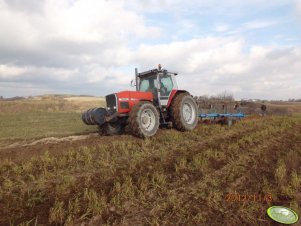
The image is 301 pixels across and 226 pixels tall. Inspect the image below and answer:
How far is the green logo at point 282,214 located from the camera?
3471mm

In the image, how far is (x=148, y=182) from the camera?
4.67 meters

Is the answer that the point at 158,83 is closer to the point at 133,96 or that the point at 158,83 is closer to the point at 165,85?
the point at 165,85

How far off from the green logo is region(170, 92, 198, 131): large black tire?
6160mm

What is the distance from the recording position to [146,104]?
8914mm

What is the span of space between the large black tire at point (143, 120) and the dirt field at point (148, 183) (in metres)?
0.83

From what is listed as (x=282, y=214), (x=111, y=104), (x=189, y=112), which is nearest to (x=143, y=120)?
(x=111, y=104)

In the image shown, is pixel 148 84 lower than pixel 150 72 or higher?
lower

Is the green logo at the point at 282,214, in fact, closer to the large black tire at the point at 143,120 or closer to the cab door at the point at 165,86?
the large black tire at the point at 143,120

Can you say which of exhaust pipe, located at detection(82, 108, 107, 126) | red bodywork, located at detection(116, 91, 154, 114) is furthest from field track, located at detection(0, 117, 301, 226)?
red bodywork, located at detection(116, 91, 154, 114)

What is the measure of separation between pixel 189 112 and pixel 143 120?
2481mm

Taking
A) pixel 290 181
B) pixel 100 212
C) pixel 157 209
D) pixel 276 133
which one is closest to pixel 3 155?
pixel 100 212

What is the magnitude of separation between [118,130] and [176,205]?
6514mm

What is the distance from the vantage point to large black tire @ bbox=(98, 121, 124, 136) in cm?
992
